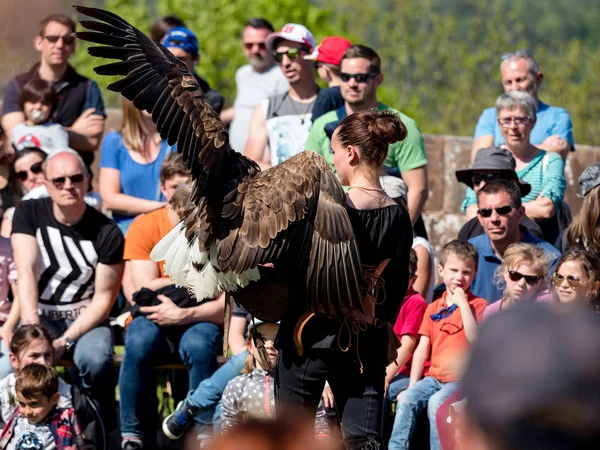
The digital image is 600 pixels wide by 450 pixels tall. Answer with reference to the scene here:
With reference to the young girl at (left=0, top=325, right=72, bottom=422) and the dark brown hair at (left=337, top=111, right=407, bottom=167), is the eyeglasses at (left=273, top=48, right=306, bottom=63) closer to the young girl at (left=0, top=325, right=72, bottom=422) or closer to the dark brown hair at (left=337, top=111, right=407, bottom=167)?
the young girl at (left=0, top=325, right=72, bottom=422)

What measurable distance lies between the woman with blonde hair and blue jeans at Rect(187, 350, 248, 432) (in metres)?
1.60

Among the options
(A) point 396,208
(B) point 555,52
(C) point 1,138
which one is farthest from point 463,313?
(B) point 555,52

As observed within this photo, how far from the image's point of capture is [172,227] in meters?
6.62

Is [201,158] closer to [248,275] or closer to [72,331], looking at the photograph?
[248,275]

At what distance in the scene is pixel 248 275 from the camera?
4141 millimetres

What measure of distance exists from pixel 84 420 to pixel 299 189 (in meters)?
2.77

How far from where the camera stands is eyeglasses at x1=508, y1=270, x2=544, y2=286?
5750 mm

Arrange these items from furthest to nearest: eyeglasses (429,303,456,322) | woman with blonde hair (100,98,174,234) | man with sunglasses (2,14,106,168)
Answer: man with sunglasses (2,14,106,168) < woman with blonde hair (100,98,174,234) < eyeglasses (429,303,456,322)

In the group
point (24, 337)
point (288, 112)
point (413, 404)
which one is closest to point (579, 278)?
point (413, 404)

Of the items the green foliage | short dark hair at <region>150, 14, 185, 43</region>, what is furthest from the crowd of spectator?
the green foliage

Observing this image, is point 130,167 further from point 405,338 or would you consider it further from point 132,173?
point 405,338

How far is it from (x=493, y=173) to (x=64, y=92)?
3340mm

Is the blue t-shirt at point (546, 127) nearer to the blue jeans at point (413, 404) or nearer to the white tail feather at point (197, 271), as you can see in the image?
the blue jeans at point (413, 404)

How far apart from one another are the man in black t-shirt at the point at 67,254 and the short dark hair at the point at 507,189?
235 centimetres
